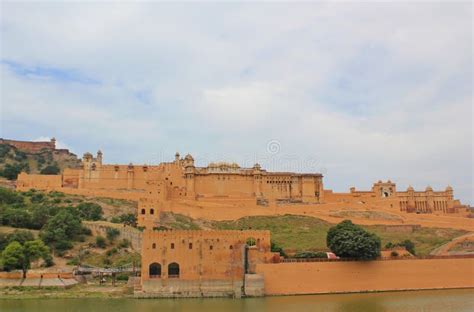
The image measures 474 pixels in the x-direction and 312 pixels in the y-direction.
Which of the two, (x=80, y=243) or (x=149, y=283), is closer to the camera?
(x=149, y=283)

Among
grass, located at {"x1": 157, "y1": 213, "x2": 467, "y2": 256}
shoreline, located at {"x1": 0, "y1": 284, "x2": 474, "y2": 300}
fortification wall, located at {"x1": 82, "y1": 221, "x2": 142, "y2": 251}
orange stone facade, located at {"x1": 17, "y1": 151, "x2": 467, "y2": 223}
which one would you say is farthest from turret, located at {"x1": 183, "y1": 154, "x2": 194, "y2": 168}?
shoreline, located at {"x1": 0, "y1": 284, "x2": 474, "y2": 300}

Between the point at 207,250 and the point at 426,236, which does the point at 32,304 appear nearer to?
the point at 207,250

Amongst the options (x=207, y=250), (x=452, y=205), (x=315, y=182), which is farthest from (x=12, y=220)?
(x=452, y=205)

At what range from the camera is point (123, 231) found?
150 ft

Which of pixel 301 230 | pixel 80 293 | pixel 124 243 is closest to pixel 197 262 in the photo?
pixel 80 293

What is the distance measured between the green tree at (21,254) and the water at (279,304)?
440 centimetres

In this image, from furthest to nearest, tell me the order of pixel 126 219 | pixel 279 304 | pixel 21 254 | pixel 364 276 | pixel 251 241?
pixel 126 219 → pixel 21 254 → pixel 364 276 → pixel 251 241 → pixel 279 304

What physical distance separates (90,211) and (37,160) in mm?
38245

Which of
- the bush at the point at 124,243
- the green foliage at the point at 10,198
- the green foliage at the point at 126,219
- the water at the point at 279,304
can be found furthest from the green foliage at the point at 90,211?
the water at the point at 279,304

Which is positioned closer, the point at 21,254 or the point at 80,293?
the point at 80,293

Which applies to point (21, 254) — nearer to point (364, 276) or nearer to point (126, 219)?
point (126, 219)

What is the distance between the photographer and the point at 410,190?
211 ft

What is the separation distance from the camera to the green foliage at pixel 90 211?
5047 cm

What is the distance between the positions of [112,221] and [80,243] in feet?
20.8
